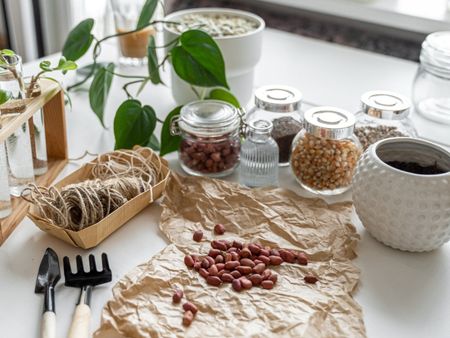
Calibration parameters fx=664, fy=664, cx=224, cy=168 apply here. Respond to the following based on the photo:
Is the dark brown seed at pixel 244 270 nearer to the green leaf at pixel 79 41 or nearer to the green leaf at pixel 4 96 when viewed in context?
the green leaf at pixel 4 96

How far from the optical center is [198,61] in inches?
45.1

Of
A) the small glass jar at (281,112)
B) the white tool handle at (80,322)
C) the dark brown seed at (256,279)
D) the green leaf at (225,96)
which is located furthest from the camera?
the green leaf at (225,96)

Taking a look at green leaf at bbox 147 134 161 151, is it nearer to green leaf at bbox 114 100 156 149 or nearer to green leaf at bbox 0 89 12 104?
green leaf at bbox 114 100 156 149

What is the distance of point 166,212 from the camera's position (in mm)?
1009

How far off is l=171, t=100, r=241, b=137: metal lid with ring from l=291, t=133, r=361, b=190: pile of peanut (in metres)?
0.12

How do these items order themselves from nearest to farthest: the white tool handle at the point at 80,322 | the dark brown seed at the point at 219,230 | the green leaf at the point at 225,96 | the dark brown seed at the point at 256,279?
the white tool handle at the point at 80,322 < the dark brown seed at the point at 256,279 < the dark brown seed at the point at 219,230 < the green leaf at the point at 225,96


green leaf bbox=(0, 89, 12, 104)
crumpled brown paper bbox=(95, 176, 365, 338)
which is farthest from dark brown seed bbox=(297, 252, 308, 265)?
green leaf bbox=(0, 89, 12, 104)

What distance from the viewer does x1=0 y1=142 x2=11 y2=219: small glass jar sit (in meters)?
0.94

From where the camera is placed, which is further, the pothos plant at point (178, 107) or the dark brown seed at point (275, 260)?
the pothos plant at point (178, 107)

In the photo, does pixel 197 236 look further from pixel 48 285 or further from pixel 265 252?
pixel 48 285

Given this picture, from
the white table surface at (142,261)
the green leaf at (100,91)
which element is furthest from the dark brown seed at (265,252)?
the green leaf at (100,91)

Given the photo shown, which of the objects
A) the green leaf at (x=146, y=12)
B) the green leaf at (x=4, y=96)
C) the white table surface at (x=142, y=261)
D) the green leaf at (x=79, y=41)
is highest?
the green leaf at (x=146, y=12)

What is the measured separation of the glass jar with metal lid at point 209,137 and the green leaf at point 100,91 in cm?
16

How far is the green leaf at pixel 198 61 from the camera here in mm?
1130
